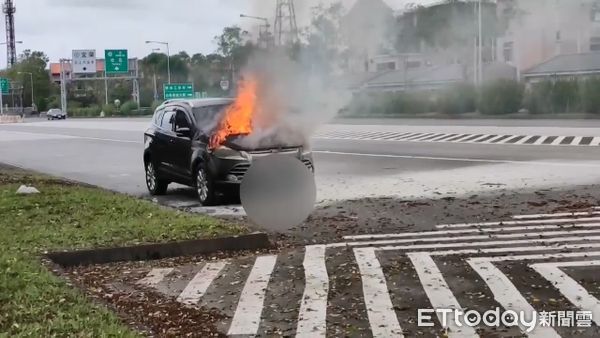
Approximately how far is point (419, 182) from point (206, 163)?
15.2ft

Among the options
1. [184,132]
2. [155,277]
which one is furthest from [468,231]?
[184,132]

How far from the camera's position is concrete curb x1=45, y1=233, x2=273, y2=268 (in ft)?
23.7

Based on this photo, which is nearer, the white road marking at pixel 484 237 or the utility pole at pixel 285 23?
the white road marking at pixel 484 237

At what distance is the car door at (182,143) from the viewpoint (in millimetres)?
12336

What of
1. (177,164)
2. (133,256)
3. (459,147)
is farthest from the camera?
(459,147)

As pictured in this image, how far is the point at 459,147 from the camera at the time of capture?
21984mm

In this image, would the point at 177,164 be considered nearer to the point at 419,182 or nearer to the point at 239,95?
the point at 239,95

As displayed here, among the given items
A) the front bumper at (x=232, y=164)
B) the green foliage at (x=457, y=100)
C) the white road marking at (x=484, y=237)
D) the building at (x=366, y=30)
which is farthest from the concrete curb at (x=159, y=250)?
the green foliage at (x=457, y=100)

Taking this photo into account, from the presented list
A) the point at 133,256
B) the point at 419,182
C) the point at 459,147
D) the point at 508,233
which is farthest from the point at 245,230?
the point at 459,147

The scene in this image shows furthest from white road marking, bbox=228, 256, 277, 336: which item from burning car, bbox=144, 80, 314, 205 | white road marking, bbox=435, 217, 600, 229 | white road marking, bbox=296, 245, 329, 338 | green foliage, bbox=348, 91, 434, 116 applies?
green foliage, bbox=348, 91, 434, 116

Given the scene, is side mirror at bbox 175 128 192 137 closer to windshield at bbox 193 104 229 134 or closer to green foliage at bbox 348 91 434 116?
windshield at bbox 193 104 229 134

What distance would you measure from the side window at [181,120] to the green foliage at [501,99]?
19.7m

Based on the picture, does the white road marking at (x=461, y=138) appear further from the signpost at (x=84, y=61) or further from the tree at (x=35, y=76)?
the tree at (x=35, y=76)

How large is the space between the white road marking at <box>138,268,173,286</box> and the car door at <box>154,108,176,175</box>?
20.3 feet
